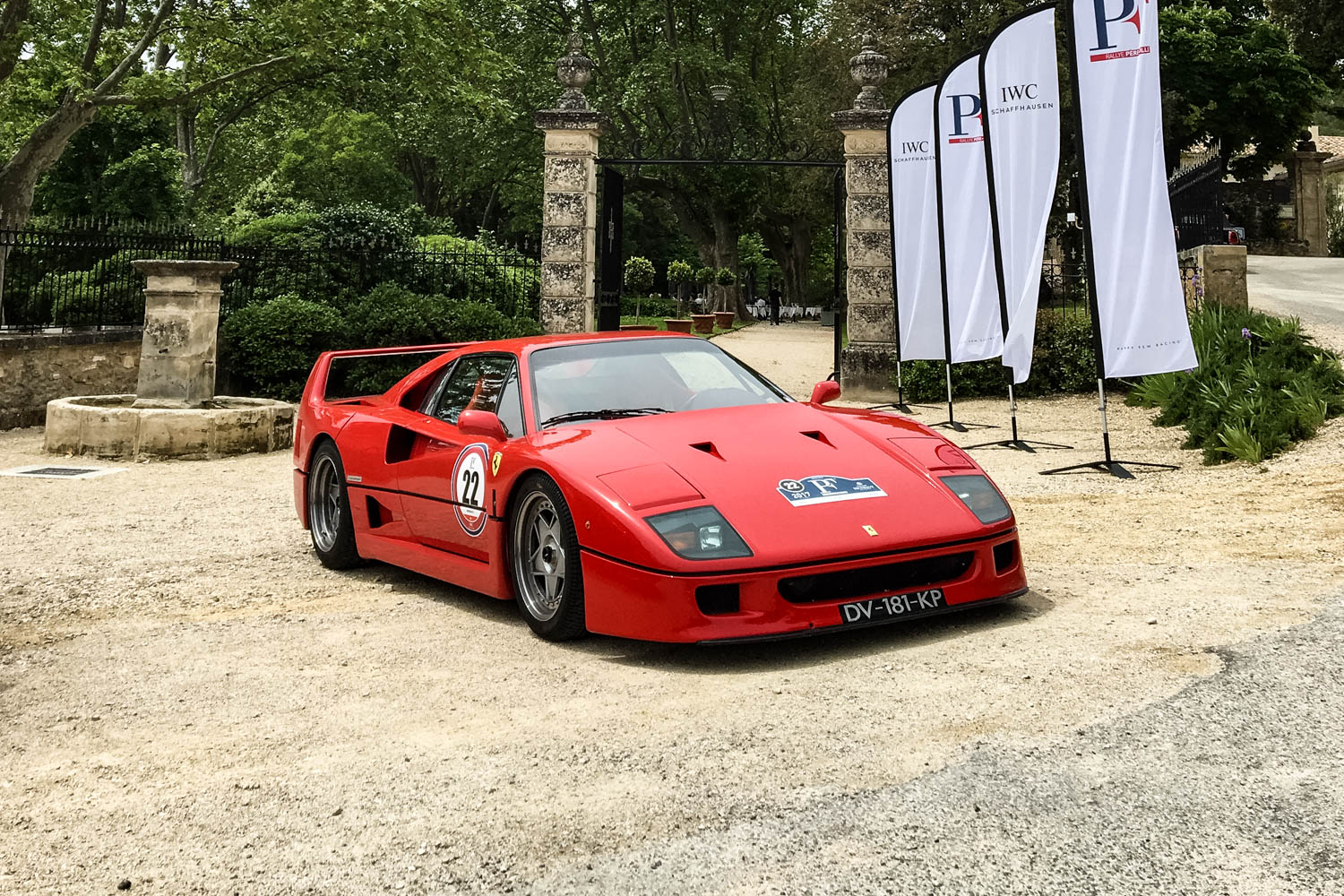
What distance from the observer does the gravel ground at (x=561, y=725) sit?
10.1ft

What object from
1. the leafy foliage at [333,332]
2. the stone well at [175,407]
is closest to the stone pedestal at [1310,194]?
the leafy foliage at [333,332]

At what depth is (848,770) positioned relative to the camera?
11.4 feet

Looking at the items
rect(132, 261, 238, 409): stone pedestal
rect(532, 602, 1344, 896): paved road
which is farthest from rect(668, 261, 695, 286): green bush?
rect(532, 602, 1344, 896): paved road

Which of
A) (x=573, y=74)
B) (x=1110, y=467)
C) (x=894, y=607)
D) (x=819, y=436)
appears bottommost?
(x=894, y=607)

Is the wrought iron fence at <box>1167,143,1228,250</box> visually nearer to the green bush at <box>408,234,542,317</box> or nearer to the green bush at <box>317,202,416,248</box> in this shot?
the green bush at <box>408,234,542,317</box>

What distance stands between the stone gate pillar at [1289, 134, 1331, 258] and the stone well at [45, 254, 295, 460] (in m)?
49.4

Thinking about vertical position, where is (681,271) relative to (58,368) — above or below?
above

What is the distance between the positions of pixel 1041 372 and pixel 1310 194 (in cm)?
4206

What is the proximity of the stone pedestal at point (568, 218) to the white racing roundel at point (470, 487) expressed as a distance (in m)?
11.5

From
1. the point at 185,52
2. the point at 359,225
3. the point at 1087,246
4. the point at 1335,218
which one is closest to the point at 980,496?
the point at 1087,246

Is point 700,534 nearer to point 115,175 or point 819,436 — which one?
point 819,436

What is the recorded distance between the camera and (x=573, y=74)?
684 inches

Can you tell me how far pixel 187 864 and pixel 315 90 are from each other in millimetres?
22116

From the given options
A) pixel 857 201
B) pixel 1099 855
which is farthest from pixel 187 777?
pixel 857 201
